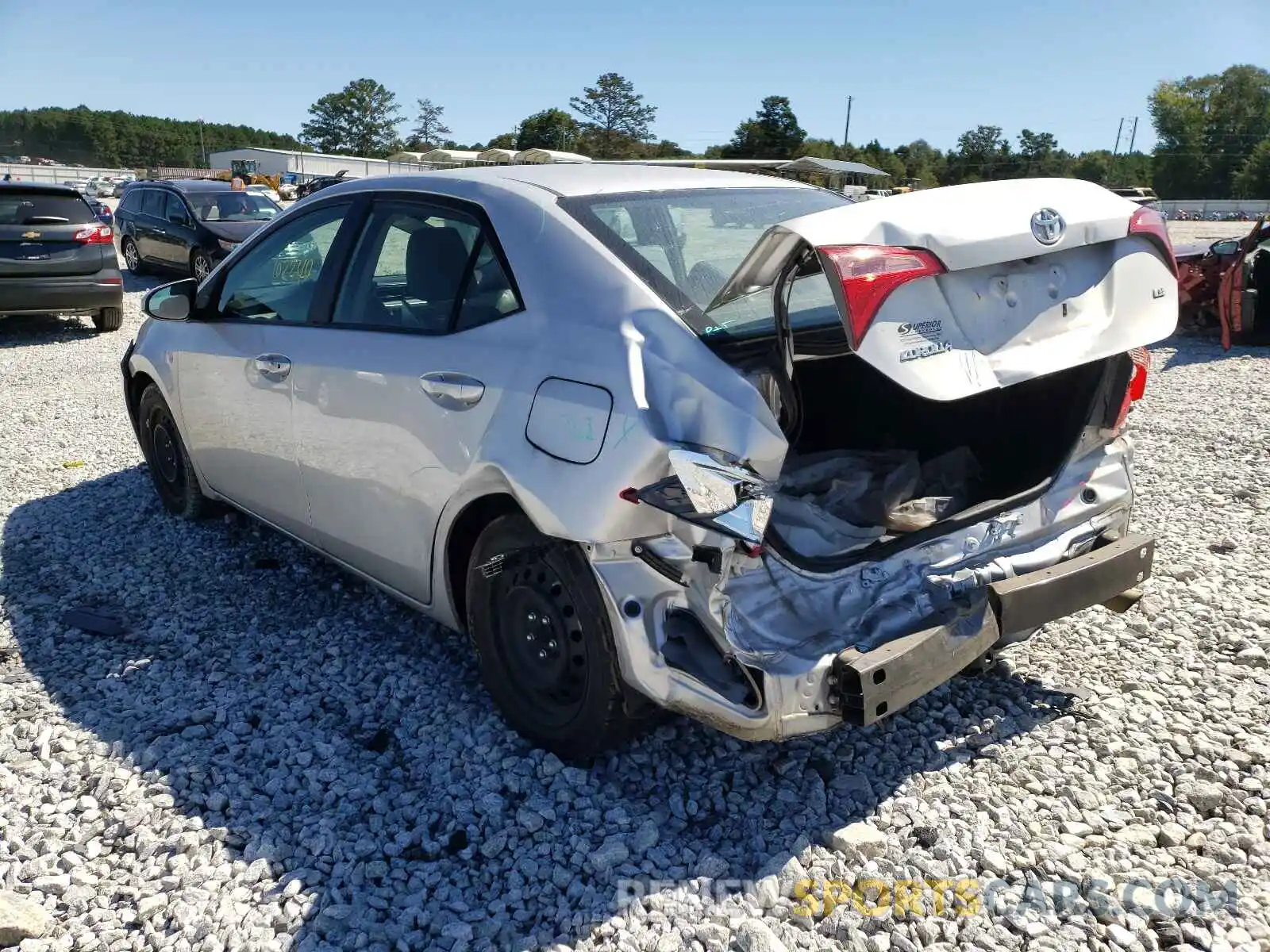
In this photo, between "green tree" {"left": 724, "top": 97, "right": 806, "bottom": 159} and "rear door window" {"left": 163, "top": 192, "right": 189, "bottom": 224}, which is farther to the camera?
"green tree" {"left": 724, "top": 97, "right": 806, "bottom": 159}

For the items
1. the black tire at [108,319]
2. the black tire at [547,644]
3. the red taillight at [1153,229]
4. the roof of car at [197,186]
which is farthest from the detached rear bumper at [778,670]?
the roof of car at [197,186]

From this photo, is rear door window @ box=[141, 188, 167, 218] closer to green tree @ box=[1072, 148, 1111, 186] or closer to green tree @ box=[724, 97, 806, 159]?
green tree @ box=[724, 97, 806, 159]

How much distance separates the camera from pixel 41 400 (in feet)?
28.3

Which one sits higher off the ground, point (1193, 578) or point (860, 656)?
point (860, 656)

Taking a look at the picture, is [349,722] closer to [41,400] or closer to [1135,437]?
[1135,437]

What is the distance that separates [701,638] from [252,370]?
8.13 feet

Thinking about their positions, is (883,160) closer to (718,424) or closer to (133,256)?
(133,256)

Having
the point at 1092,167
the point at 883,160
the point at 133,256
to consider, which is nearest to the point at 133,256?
the point at 133,256

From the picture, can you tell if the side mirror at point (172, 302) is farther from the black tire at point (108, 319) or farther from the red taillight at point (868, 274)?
the black tire at point (108, 319)

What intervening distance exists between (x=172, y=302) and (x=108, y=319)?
9065 millimetres

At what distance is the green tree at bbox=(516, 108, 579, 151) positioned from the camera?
3022 inches

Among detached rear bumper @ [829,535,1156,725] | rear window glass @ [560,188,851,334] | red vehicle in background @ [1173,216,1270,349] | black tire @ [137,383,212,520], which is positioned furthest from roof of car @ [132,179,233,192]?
detached rear bumper @ [829,535,1156,725]

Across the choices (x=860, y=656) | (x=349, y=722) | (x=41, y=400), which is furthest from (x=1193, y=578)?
(x=41, y=400)

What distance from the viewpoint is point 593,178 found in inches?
132
